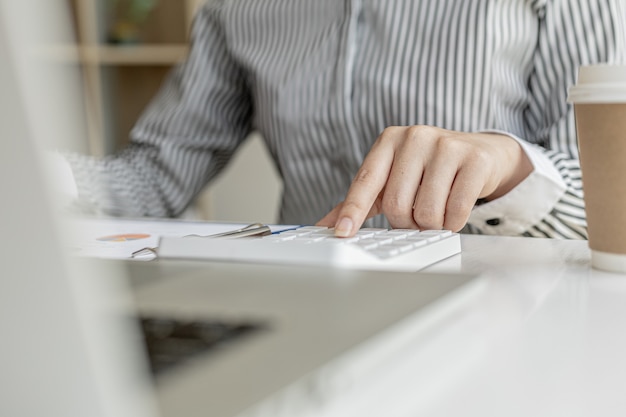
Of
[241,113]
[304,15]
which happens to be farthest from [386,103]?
[241,113]

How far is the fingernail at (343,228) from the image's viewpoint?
563 millimetres

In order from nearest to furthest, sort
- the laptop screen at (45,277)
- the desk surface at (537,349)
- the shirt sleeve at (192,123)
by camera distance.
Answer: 1. the laptop screen at (45,277)
2. the desk surface at (537,349)
3. the shirt sleeve at (192,123)

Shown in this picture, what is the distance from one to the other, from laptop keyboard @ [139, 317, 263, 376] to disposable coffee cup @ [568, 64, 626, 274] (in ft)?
1.04

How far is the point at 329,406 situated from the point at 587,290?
262 mm

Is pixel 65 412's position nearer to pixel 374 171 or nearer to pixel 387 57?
pixel 374 171

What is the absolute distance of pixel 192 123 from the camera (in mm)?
1290

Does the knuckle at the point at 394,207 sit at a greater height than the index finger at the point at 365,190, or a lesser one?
lesser

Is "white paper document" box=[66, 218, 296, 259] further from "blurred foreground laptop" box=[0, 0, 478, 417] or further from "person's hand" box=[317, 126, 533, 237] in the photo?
"blurred foreground laptop" box=[0, 0, 478, 417]

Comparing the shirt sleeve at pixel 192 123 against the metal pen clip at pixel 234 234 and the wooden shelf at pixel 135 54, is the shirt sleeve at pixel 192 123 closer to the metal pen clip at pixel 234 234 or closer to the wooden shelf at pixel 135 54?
the metal pen clip at pixel 234 234

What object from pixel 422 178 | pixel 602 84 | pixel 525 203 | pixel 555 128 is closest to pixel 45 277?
pixel 602 84

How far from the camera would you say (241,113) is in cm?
133

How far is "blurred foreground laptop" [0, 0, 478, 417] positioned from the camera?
0.47ft

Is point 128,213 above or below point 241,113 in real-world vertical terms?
below

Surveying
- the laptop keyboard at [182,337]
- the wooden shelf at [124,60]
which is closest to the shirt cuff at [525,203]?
the laptop keyboard at [182,337]
